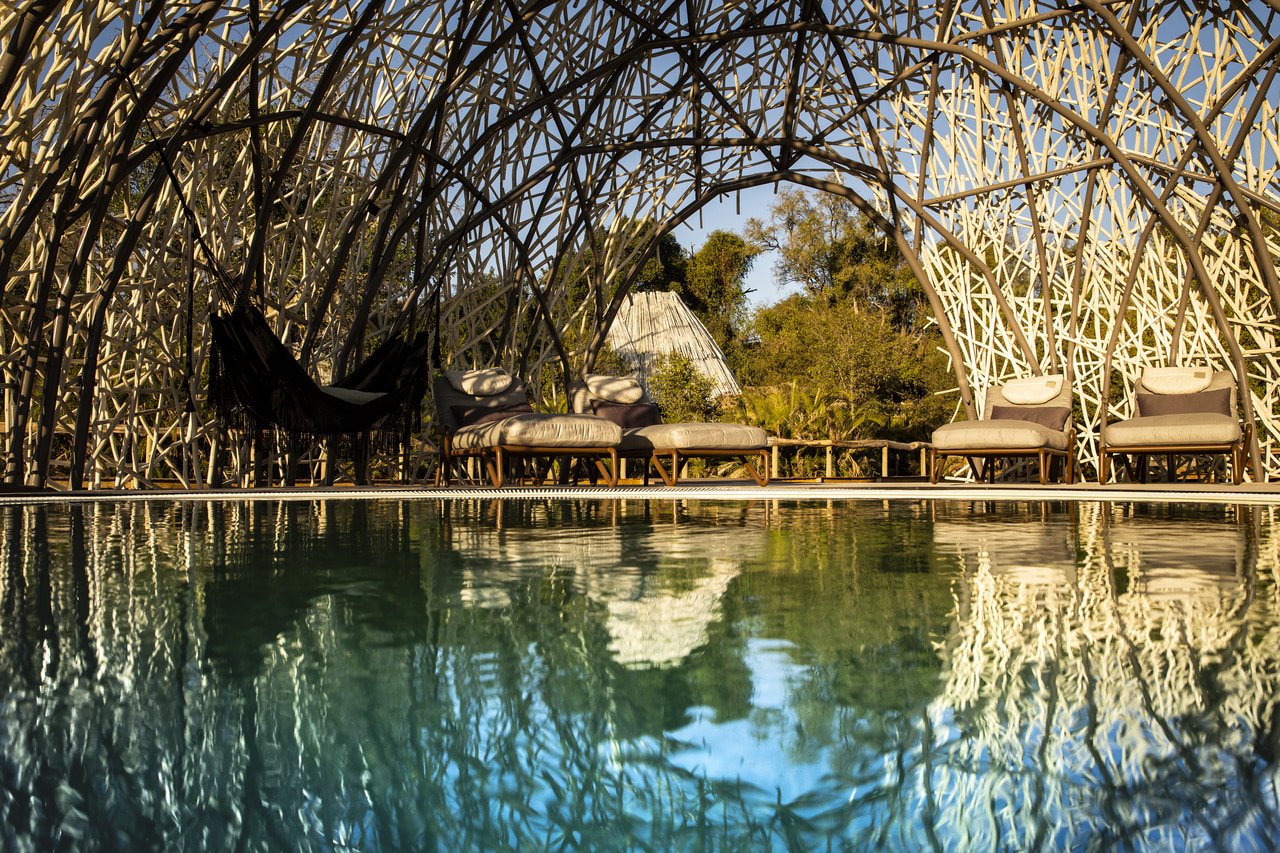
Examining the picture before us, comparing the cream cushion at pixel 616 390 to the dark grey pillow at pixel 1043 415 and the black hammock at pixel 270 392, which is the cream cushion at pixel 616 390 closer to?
the black hammock at pixel 270 392

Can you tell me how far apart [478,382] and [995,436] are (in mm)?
4126

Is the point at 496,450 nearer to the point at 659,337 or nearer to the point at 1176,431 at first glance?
the point at 1176,431

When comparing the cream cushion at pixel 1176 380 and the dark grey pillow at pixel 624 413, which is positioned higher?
the cream cushion at pixel 1176 380

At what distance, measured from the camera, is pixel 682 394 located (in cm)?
1730

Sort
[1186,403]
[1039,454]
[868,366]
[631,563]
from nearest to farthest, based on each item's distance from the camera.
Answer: [631,563]
[1039,454]
[1186,403]
[868,366]

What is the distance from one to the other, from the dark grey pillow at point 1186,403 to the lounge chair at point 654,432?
3.04 m

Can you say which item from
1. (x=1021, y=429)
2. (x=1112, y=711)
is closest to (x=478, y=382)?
(x=1021, y=429)

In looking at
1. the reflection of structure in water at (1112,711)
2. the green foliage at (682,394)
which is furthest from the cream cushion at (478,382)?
the green foliage at (682,394)

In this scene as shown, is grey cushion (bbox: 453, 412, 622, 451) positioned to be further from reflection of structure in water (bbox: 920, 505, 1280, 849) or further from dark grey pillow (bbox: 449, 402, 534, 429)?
reflection of structure in water (bbox: 920, 505, 1280, 849)

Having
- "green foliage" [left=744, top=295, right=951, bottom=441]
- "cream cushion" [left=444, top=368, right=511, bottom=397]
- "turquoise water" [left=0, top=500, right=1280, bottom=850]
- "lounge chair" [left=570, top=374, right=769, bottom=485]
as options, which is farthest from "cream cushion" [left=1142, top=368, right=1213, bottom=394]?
"green foliage" [left=744, top=295, right=951, bottom=441]

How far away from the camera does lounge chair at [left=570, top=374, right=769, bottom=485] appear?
7176 mm

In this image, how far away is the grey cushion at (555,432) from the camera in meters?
7.02

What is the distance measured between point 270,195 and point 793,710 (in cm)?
712

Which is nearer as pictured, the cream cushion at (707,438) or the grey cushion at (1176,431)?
the grey cushion at (1176,431)
